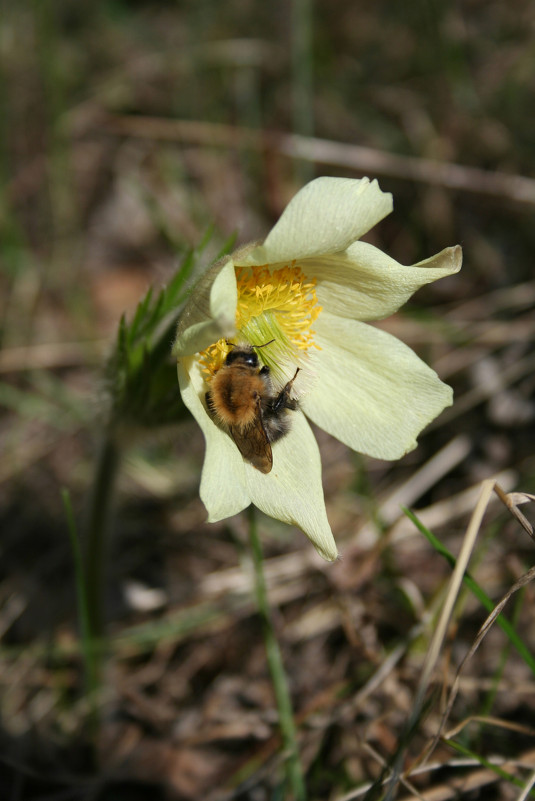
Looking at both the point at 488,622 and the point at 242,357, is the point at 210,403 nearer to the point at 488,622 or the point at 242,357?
the point at 242,357

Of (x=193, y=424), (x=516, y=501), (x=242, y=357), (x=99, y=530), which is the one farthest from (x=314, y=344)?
(x=99, y=530)

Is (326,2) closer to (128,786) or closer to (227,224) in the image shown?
(227,224)

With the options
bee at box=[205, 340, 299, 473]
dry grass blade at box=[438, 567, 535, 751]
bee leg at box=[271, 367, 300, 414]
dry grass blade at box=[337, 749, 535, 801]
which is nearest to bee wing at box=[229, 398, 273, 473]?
bee at box=[205, 340, 299, 473]

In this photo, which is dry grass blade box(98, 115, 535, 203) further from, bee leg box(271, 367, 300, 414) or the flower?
bee leg box(271, 367, 300, 414)

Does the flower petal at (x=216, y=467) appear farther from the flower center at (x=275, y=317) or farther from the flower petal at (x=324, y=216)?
the flower petal at (x=324, y=216)

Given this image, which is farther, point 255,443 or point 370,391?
point 370,391
